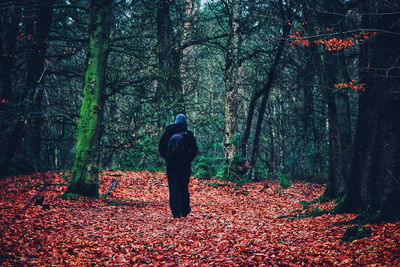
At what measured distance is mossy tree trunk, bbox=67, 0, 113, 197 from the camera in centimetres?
1012

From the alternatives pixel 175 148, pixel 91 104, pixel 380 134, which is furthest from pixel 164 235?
pixel 91 104

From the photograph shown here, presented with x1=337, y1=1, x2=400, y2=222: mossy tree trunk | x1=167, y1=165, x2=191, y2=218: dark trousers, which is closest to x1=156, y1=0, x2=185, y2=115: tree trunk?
x1=167, y1=165, x2=191, y2=218: dark trousers

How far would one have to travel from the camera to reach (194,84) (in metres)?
18.0

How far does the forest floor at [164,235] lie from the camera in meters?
5.05

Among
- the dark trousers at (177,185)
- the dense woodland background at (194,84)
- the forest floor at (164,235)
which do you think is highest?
the dense woodland background at (194,84)

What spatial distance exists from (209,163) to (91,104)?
24.7 feet

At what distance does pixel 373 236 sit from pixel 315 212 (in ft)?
9.03

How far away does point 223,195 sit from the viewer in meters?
13.5

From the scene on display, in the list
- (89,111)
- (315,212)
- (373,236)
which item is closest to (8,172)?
(89,111)

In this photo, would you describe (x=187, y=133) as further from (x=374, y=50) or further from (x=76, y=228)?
(x=374, y=50)

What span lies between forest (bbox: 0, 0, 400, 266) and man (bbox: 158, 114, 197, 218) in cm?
51

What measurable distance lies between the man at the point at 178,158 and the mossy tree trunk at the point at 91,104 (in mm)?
2923

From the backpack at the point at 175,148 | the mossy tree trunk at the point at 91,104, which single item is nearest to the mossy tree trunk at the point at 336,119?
the backpack at the point at 175,148

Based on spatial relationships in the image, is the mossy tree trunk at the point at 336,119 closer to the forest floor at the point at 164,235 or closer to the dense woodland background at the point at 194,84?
the dense woodland background at the point at 194,84
